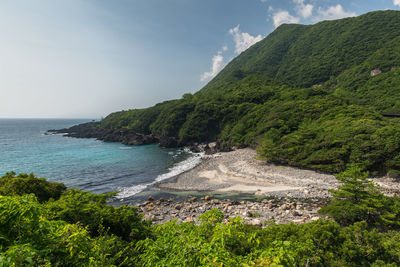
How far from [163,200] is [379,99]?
2223 inches

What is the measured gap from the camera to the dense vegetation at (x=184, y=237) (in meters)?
2.55

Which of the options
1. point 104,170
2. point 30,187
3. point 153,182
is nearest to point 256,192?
point 153,182

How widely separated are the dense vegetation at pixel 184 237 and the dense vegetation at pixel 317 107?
12.5 metres

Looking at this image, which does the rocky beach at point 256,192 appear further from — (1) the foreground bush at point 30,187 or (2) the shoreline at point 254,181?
(1) the foreground bush at point 30,187

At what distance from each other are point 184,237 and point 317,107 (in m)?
41.6

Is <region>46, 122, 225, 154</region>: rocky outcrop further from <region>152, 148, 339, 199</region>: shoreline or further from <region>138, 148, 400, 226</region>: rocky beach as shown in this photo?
<region>138, 148, 400, 226</region>: rocky beach

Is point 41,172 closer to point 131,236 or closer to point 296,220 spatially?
point 131,236

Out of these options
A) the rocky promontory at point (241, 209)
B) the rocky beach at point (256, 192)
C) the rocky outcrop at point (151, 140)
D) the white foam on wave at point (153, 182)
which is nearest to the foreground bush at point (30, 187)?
the rocky promontory at point (241, 209)

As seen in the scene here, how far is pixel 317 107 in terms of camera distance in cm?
3522

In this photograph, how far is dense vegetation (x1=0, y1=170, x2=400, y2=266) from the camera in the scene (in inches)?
100

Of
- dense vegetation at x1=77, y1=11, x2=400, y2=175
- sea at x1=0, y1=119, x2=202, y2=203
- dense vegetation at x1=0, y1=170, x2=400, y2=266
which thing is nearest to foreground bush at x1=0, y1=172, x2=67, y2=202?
dense vegetation at x1=0, y1=170, x2=400, y2=266

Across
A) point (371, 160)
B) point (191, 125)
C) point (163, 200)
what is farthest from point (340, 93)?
point (163, 200)

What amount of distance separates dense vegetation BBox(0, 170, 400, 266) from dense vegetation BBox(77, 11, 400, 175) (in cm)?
1251

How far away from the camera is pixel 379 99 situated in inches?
1597
